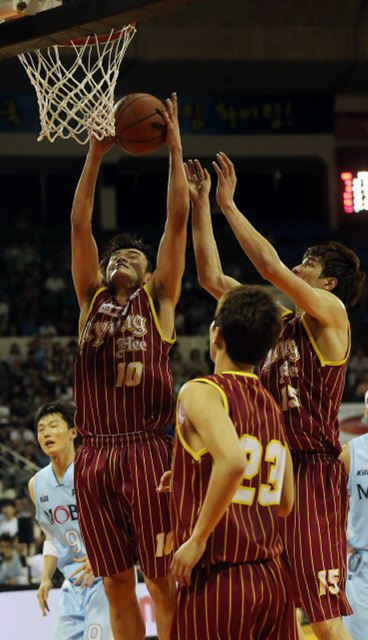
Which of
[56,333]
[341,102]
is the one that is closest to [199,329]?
[56,333]

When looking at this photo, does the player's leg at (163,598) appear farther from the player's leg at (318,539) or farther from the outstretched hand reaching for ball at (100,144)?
the outstretched hand reaching for ball at (100,144)

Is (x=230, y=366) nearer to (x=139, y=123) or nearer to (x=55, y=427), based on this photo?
(x=139, y=123)

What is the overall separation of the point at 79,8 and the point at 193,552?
8.17 feet

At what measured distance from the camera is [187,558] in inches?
134

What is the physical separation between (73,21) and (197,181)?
1139 millimetres

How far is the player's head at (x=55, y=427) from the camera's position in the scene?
6691 mm

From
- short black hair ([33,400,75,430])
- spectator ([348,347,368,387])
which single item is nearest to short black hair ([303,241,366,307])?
short black hair ([33,400,75,430])

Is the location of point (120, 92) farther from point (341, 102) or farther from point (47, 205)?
point (341, 102)

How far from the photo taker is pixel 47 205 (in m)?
21.8

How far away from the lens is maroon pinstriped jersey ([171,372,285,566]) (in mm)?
3492

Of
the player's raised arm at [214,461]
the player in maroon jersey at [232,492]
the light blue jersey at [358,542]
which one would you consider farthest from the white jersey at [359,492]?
the player's raised arm at [214,461]

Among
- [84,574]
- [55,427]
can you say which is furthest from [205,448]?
[55,427]

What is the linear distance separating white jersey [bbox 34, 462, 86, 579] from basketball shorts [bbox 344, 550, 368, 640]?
1.73 meters

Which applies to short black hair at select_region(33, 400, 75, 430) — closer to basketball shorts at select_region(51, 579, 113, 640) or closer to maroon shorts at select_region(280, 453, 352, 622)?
basketball shorts at select_region(51, 579, 113, 640)
